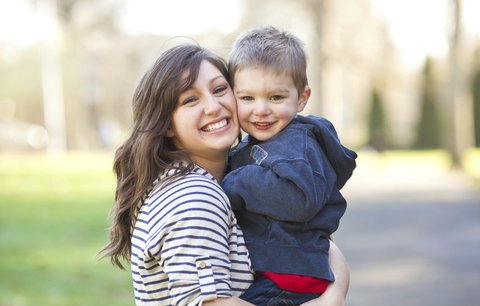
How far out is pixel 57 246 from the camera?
35.2ft

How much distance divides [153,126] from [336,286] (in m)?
0.88

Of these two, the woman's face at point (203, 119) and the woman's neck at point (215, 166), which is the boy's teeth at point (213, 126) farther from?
the woman's neck at point (215, 166)

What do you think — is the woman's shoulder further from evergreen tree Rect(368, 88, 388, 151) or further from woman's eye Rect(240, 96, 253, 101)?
evergreen tree Rect(368, 88, 388, 151)

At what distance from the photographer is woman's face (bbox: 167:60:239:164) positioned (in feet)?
8.80

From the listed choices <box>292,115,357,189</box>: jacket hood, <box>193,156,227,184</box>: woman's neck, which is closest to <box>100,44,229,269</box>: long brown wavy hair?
<box>193,156,227,184</box>: woman's neck

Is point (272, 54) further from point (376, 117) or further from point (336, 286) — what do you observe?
point (376, 117)

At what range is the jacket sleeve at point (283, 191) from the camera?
2.48 metres

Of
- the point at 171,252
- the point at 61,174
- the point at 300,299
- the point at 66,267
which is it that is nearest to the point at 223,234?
the point at 171,252

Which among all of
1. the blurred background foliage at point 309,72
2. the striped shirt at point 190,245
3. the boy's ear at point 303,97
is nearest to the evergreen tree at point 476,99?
the blurred background foliage at point 309,72

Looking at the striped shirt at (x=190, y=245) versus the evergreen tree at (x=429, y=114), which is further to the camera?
the evergreen tree at (x=429, y=114)

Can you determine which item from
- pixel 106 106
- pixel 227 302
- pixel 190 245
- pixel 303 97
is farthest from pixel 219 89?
pixel 106 106

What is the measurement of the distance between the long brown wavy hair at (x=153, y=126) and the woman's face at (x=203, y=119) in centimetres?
3

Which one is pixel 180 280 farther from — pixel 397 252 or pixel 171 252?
pixel 397 252

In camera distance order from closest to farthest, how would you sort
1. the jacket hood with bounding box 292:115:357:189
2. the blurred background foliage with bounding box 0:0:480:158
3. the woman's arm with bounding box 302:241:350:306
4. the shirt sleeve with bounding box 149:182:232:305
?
1. the shirt sleeve with bounding box 149:182:232:305
2. the woman's arm with bounding box 302:241:350:306
3. the jacket hood with bounding box 292:115:357:189
4. the blurred background foliage with bounding box 0:0:480:158
